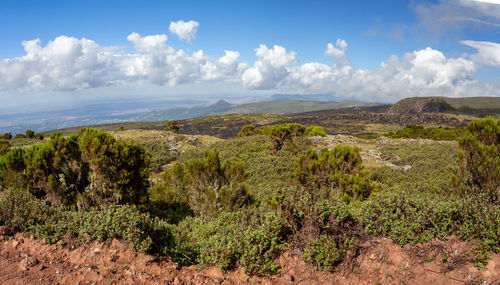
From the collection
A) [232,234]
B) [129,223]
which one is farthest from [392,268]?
[129,223]

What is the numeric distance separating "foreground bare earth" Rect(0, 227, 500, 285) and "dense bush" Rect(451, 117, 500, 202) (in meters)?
5.15

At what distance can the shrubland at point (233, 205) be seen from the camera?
450 centimetres

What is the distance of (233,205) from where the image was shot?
9.22m

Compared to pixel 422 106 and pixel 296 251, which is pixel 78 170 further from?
pixel 422 106

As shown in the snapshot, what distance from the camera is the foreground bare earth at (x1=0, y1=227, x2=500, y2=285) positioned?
389 centimetres

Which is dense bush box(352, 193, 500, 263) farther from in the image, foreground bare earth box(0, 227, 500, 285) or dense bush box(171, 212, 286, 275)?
dense bush box(171, 212, 286, 275)

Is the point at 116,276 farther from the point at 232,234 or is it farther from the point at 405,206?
the point at 405,206

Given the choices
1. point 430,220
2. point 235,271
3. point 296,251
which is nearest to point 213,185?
point 235,271

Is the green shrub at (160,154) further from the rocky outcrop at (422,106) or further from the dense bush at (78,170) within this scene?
the rocky outcrop at (422,106)

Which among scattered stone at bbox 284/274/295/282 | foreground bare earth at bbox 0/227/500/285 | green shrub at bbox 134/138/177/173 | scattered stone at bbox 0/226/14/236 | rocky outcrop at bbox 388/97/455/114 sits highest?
rocky outcrop at bbox 388/97/455/114

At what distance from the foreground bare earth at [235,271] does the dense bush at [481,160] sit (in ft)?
16.9

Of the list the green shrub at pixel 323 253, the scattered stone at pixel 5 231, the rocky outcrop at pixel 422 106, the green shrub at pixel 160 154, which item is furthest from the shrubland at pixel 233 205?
the rocky outcrop at pixel 422 106

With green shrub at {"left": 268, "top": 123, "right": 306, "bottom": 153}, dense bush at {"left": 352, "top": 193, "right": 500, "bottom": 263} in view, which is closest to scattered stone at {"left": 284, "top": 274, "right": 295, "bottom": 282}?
dense bush at {"left": 352, "top": 193, "right": 500, "bottom": 263}

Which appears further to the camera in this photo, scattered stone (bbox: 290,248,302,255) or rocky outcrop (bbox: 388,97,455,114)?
rocky outcrop (bbox: 388,97,455,114)
